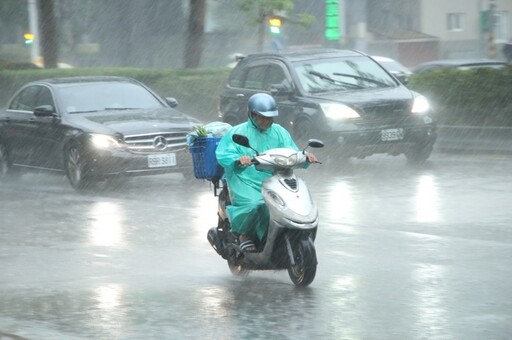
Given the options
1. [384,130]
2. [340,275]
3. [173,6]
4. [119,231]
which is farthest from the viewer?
[173,6]

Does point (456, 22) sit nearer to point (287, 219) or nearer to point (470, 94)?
point (470, 94)

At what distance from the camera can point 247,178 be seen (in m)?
8.98

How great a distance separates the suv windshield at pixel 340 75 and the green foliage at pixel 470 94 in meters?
2.04

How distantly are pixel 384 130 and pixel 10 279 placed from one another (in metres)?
8.93

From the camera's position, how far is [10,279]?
376 inches

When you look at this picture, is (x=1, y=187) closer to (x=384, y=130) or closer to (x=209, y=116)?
(x=384, y=130)

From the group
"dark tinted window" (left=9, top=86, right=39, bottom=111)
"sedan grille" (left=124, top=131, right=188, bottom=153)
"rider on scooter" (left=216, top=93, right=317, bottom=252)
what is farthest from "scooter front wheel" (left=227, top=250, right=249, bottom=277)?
"dark tinted window" (left=9, top=86, right=39, bottom=111)

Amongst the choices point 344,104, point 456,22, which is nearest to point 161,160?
point 344,104

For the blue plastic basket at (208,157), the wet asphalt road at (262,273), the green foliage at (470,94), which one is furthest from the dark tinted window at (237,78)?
the blue plastic basket at (208,157)

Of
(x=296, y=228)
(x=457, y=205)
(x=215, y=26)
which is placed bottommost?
(x=215, y=26)

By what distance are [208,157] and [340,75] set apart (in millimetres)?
9540

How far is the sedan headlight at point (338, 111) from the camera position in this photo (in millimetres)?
17547

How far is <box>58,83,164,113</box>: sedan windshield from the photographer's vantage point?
56.3ft

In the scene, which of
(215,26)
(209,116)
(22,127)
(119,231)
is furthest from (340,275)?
(215,26)
